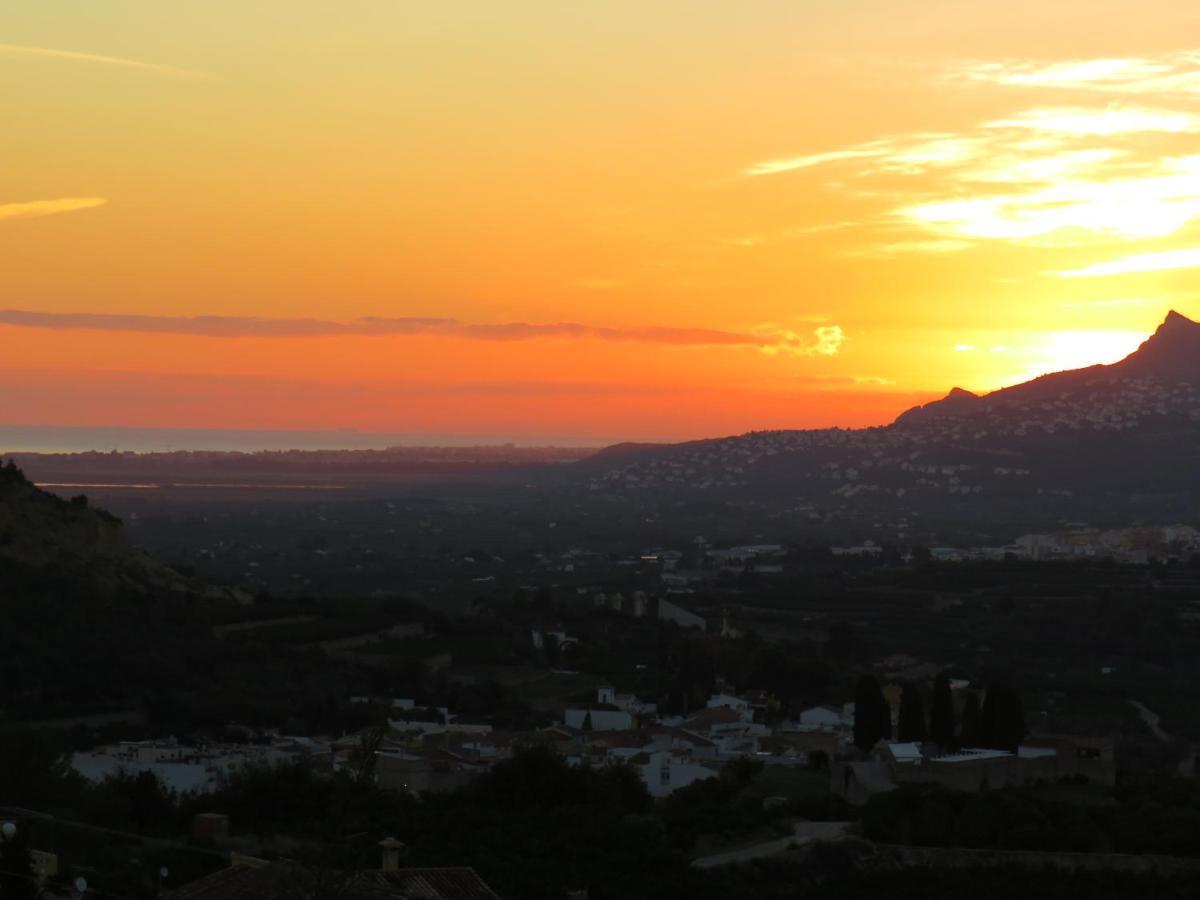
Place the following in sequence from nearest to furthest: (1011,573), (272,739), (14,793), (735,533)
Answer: (14,793)
(272,739)
(1011,573)
(735,533)

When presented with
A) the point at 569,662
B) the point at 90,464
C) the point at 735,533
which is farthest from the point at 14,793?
the point at 90,464

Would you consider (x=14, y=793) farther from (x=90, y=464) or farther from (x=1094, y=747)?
(x=90, y=464)

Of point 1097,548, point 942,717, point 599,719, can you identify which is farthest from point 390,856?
point 1097,548

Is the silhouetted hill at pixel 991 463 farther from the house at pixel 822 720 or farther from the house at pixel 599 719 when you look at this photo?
the house at pixel 599 719

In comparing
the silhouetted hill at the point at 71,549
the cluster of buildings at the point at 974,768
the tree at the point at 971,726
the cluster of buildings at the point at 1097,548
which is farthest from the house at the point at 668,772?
the cluster of buildings at the point at 1097,548

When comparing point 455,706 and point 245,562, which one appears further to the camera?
point 245,562

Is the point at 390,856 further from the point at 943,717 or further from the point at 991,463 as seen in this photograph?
the point at 991,463
